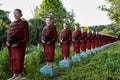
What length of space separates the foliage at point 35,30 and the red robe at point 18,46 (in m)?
24.2

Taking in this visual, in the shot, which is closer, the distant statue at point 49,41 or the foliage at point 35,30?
the distant statue at point 49,41

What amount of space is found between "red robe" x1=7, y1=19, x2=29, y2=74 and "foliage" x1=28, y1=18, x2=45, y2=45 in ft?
79.5

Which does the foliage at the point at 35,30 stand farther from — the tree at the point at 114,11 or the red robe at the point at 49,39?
the red robe at the point at 49,39

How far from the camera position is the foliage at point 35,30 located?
3441 centimetres

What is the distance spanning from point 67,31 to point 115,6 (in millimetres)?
27446

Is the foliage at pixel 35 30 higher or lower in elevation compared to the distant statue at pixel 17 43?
lower

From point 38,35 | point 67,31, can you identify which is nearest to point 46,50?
point 67,31

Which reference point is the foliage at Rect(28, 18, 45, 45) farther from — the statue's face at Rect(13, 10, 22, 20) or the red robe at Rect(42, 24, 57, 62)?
the statue's face at Rect(13, 10, 22, 20)

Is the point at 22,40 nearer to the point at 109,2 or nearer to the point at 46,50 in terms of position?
the point at 46,50

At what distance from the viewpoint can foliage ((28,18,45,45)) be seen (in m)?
34.4

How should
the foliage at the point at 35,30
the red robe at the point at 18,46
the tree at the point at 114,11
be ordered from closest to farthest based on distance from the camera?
the red robe at the point at 18,46
the foliage at the point at 35,30
the tree at the point at 114,11

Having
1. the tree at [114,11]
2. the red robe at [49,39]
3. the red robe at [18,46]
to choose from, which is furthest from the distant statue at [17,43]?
the tree at [114,11]

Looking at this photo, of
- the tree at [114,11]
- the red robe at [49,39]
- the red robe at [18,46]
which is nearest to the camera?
the red robe at [18,46]

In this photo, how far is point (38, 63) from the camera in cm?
1577
